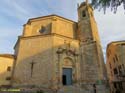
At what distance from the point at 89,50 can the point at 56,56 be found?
17.6 ft

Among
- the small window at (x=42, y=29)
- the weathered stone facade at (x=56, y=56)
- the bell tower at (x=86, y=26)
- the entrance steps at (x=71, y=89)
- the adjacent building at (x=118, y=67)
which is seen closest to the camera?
the entrance steps at (x=71, y=89)

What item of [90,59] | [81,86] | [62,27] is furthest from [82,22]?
[81,86]

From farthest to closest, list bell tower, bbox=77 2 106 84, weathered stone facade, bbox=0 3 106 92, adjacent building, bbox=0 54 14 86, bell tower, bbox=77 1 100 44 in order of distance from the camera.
→ bell tower, bbox=77 1 100 44 < adjacent building, bbox=0 54 14 86 < bell tower, bbox=77 2 106 84 < weathered stone facade, bbox=0 3 106 92

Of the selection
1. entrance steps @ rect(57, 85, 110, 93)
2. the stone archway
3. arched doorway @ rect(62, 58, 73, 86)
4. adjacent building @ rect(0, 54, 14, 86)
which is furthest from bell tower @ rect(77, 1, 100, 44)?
adjacent building @ rect(0, 54, 14, 86)

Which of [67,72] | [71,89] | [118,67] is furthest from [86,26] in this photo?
[118,67]

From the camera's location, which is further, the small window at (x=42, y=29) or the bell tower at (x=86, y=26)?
the small window at (x=42, y=29)

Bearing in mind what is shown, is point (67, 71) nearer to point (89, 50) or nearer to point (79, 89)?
point (79, 89)

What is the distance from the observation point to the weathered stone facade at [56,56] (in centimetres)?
2069

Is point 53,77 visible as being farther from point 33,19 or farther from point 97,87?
point 33,19

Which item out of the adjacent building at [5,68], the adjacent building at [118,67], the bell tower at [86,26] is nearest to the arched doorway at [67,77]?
the bell tower at [86,26]

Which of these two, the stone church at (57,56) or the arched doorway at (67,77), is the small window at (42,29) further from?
the arched doorway at (67,77)

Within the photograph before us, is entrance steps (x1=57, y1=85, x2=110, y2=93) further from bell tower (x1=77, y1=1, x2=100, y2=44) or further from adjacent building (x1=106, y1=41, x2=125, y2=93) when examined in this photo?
bell tower (x1=77, y1=1, x2=100, y2=44)

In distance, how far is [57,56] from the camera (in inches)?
856

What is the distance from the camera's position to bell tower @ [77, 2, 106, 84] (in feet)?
70.3
